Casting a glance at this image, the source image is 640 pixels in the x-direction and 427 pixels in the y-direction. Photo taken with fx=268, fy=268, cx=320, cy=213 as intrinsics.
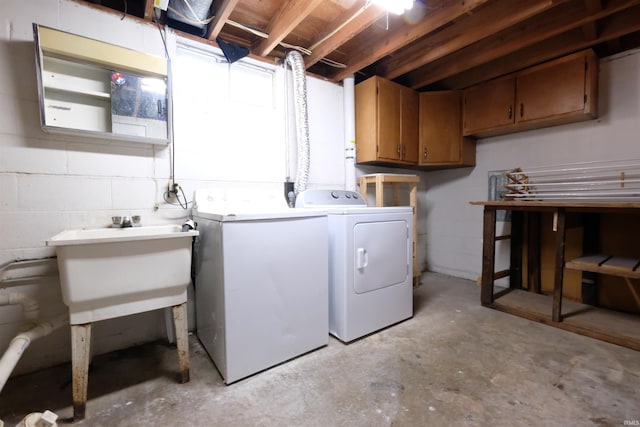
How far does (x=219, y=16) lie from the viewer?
182 cm

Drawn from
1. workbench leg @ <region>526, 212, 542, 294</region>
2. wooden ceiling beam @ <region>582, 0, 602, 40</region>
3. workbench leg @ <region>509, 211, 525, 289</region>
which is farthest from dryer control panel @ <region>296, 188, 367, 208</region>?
wooden ceiling beam @ <region>582, 0, 602, 40</region>

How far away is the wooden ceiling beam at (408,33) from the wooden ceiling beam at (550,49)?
0.96 meters

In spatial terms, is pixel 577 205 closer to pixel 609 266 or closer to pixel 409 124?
pixel 609 266

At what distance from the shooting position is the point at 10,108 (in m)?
1.51

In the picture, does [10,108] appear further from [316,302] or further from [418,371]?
[418,371]

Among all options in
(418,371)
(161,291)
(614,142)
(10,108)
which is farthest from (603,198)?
(10,108)

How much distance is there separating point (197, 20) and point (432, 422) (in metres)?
2.75

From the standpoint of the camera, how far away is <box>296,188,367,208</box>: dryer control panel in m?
2.12

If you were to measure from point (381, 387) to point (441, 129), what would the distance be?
2679 millimetres

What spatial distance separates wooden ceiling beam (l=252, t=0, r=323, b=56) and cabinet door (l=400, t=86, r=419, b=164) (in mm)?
1462

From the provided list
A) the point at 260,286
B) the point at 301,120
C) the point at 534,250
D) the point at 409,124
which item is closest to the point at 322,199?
the point at 301,120

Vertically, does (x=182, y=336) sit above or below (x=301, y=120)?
below

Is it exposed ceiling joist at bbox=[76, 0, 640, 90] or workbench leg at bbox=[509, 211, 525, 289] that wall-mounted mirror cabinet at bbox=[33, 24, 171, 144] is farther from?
workbench leg at bbox=[509, 211, 525, 289]

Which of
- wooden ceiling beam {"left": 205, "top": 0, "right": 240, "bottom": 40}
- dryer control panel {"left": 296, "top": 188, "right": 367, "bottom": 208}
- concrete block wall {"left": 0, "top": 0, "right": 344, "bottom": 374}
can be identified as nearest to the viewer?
concrete block wall {"left": 0, "top": 0, "right": 344, "bottom": 374}
